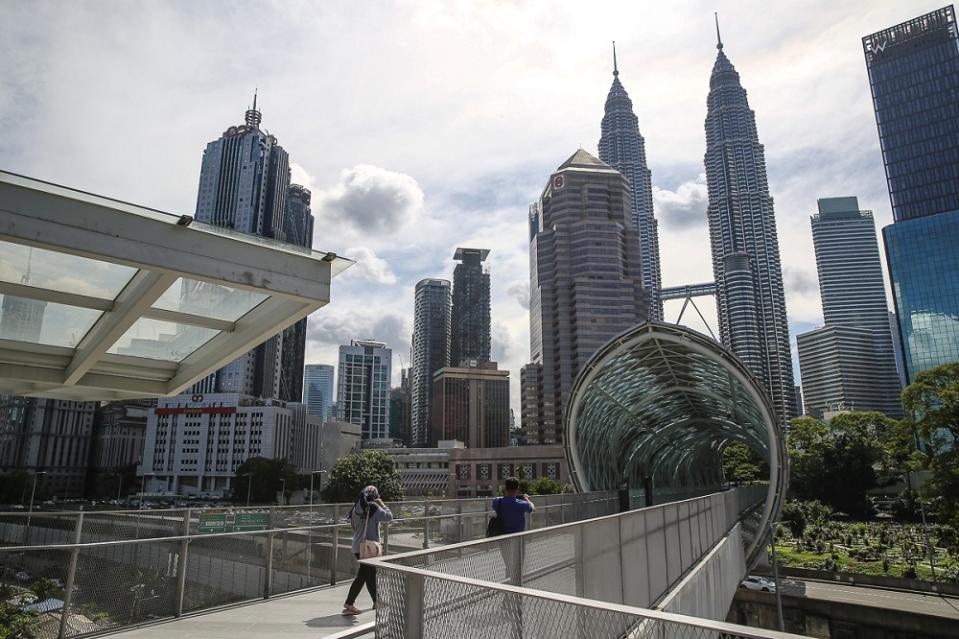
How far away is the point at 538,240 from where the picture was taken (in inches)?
5438

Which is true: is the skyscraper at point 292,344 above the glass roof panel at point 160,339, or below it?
above

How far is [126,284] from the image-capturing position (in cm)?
859

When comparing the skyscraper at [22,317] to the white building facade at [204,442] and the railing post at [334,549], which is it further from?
the white building facade at [204,442]

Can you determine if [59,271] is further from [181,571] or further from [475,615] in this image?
[475,615]

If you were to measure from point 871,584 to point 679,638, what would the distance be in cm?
4045

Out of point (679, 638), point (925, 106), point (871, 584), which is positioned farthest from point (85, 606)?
point (925, 106)

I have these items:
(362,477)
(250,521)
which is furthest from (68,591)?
(362,477)

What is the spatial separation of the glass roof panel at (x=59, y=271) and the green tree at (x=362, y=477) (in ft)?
171

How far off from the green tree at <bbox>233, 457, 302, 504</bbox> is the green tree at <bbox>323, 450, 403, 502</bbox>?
2828cm

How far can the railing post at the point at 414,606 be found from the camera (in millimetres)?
3270

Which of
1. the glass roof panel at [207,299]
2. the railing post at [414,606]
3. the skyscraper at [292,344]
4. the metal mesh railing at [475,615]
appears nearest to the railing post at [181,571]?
the glass roof panel at [207,299]

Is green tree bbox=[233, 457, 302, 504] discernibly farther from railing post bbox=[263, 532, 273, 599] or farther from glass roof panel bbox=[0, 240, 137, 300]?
glass roof panel bbox=[0, 240, 137, 300]

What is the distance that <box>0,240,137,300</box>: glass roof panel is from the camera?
302 inches

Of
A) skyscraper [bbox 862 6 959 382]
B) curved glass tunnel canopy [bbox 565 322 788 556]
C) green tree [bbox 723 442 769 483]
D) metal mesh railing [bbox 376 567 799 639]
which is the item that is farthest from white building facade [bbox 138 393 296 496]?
metal mesh railing [bbox 376 567 799 639]
